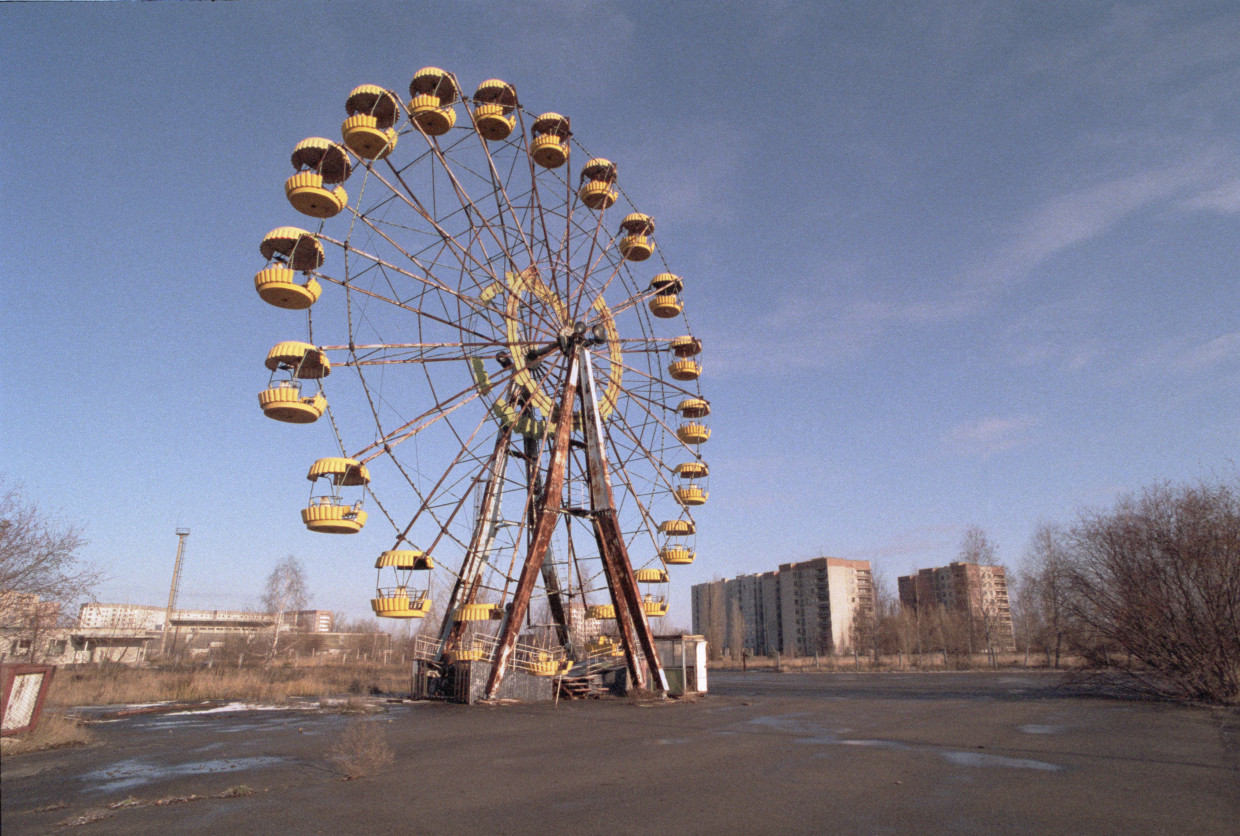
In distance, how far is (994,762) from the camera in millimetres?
10383

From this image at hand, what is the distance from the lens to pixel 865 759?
10.8 metres

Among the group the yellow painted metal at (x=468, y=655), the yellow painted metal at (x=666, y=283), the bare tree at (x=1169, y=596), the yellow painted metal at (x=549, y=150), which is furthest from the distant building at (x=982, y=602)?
the yellow painted metal at (x=549, y=150)

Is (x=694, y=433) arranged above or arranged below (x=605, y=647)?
above

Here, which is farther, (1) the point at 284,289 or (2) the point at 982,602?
(2) the point at 982,602

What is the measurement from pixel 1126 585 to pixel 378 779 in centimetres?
2156

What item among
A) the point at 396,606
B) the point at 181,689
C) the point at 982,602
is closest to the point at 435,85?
the point at 396,606

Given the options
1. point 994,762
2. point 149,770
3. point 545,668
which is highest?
point 545,668

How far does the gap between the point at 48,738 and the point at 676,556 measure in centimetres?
1954

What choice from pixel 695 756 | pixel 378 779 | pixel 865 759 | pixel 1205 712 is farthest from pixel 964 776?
pixel 1205 712

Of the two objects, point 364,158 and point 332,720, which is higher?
point 364,158

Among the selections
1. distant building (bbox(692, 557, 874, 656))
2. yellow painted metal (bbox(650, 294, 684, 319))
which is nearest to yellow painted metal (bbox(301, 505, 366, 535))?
yellow painted metal (bbox(650, 294, 684, 319))

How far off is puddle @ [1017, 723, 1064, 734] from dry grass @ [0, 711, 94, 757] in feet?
59.2

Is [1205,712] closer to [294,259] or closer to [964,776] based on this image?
[964,776]

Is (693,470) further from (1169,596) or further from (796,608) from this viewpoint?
(796,608)
